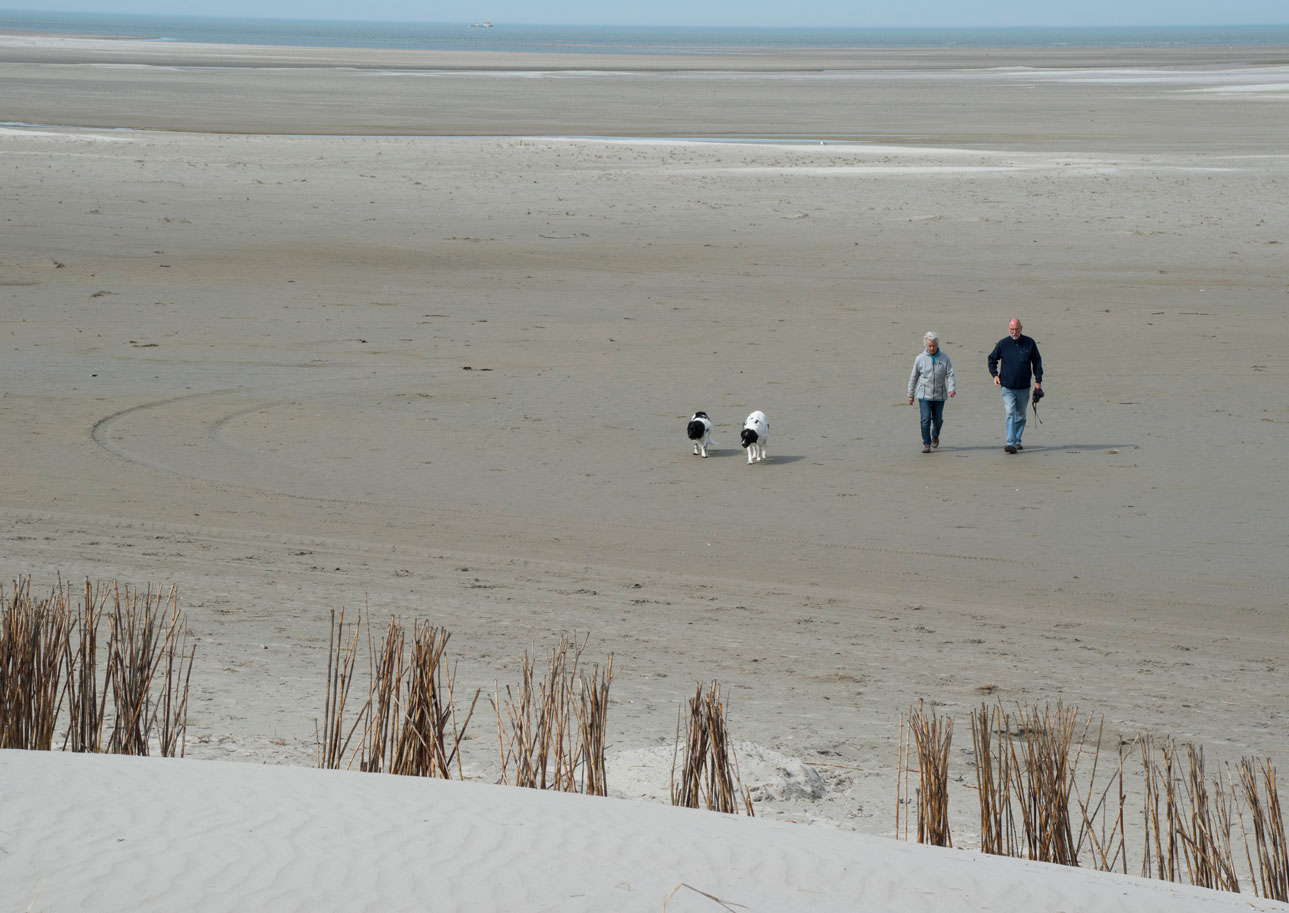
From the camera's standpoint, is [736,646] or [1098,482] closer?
[736,646]

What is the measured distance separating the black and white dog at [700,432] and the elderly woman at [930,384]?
92.0 inches

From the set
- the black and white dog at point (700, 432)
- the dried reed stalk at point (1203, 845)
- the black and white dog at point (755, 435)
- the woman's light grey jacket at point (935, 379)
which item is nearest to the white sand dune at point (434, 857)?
the dried reed stalk at point (1203, 845)

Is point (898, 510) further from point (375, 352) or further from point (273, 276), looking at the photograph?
point (273, 276)

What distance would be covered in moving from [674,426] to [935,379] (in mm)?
3091

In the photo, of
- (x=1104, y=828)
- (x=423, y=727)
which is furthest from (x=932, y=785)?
(x=423, y=727)

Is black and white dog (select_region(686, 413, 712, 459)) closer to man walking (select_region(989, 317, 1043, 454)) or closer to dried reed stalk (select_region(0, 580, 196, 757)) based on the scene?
man walking (select_region(989, 317, 1043, 454))

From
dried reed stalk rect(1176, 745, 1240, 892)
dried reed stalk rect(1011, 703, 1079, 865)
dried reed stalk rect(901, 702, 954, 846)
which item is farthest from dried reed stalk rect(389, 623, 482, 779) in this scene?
dried reed stalk rect(1176, 745, 1240, 892)

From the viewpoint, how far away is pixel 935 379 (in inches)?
589

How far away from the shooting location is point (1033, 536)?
12500 millimetres

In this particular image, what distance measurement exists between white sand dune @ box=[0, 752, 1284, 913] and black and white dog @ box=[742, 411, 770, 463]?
8.75 meters

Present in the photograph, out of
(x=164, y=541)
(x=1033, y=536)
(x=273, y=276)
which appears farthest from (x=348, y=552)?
(x=273, y=276)

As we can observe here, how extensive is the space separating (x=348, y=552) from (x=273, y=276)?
14.0 metres

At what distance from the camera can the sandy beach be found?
9.23m

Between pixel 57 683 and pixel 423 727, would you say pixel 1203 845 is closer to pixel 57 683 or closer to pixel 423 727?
pixel 423 727
